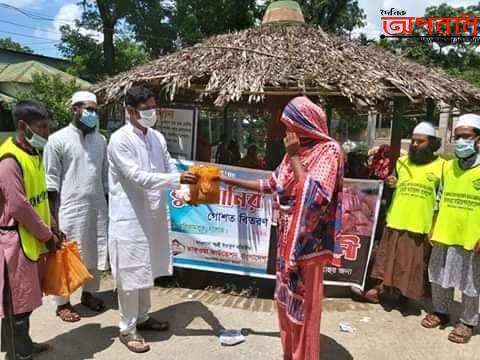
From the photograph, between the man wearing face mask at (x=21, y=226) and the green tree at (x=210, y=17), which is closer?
the man wearing face mask at (x=21, y=226)

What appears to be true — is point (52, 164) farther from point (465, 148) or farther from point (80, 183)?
point (465, 148)

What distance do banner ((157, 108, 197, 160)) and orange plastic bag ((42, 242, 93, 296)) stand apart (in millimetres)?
2278

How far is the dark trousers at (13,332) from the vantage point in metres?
2.82

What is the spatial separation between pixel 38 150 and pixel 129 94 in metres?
0.80

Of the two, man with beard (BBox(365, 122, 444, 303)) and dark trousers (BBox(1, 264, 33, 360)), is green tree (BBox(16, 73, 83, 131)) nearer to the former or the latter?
dark trousers (BBox(1, 264, 33, 360))

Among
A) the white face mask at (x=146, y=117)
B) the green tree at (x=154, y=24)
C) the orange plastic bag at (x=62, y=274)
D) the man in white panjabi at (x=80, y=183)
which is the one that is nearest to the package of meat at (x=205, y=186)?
the white face mask at (x=146, y=117)

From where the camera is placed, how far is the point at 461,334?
3592 millimetres

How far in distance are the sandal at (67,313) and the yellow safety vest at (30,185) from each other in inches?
40.9

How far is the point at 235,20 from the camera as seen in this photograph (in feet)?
59.4

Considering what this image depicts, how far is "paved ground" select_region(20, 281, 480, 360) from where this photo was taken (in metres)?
3.32

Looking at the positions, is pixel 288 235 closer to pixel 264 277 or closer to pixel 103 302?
pixel 264 277

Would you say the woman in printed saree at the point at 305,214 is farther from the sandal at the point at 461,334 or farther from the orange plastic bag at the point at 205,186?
the sandal at the point at 461,334

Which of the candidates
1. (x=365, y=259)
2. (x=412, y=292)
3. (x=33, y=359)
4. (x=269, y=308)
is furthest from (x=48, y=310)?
(x=412, y=292)

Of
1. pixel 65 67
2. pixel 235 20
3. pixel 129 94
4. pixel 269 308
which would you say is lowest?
pixel 269 308
